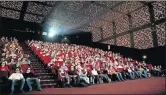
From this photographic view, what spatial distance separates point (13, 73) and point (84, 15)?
9.20 metres

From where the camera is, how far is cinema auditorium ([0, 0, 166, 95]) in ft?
25.8

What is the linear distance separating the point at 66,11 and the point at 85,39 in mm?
5895

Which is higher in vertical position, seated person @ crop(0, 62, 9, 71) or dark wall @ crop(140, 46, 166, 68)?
dark wall @ crop(140, 46, 166, 68)

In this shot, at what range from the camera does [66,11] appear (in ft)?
41.8

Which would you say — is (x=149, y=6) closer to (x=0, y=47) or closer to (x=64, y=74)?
(x=64, y=74)

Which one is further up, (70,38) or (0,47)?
(70,38)

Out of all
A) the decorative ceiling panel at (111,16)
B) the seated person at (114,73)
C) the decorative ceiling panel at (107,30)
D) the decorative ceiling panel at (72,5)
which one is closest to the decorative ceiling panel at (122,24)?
the decorative ceiling panel at (111,16)

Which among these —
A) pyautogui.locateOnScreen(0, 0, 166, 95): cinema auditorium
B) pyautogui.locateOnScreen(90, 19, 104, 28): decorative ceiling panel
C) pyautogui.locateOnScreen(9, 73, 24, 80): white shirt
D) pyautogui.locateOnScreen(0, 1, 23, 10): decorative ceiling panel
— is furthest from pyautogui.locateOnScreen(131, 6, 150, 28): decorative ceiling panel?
pyautogui.locateOnScreen(9, 73, 24, 80): white shirt

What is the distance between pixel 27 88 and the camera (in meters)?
5.83

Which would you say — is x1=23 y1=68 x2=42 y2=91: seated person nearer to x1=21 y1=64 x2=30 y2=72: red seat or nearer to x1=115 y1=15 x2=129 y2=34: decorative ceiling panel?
x1=21 y1=64 x2=30 y2=72: red seat

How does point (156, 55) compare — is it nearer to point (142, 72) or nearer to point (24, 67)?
point (142, 72)

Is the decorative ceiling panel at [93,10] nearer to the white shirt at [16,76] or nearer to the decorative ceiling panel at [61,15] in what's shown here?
the decorative ceiling panel at [61,15]

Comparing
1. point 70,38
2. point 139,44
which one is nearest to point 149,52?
point 139,44

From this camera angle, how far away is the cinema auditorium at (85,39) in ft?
25.8
